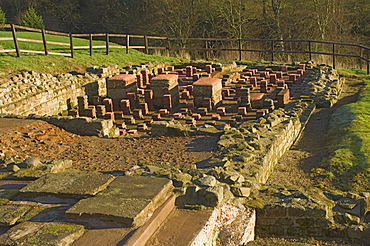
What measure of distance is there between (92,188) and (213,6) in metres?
31.8

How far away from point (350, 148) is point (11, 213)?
677 centimetres

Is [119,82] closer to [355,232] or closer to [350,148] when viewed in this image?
[350,148]

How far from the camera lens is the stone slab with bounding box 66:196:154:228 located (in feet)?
16.5

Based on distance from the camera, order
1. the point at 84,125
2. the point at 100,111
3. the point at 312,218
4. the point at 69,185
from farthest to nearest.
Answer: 1. the point at 100,111
2. the point at 84,125
3. the point at 312,218
4. the point at 69,185

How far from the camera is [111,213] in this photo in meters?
5.09

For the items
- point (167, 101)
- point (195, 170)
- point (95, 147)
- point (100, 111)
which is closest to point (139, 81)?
point (167, 101)

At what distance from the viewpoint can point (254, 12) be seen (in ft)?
120

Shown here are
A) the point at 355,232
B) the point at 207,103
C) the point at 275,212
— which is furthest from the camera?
the point at 207,103

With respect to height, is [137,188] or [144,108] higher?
[137,188]

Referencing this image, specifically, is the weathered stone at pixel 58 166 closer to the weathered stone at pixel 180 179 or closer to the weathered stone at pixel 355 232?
the weathered stone at pixel 180 179

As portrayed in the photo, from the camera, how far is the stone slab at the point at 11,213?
5246mm

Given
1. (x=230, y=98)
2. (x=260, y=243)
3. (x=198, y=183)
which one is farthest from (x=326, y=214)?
(x=230, y=98)

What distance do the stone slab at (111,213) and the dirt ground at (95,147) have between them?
3327 millimetres

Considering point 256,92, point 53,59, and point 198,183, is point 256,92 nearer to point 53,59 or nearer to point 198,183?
point 53,59
